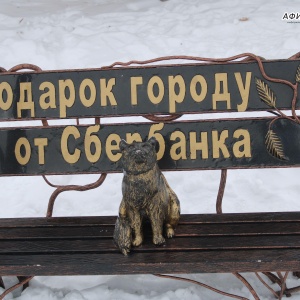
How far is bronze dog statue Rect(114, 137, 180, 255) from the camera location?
2.03 metres

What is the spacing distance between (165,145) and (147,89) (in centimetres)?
33

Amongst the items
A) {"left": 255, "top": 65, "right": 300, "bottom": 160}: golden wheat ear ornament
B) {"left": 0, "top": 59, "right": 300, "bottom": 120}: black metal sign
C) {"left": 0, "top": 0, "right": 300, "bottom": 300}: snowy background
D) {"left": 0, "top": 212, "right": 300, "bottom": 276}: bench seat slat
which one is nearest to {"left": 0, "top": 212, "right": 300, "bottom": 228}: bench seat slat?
{"left": 0, "top": 212, "right": 300, "bottom": 276}: bench seat slat

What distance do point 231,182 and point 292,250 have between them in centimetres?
138

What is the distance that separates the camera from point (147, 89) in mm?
2570

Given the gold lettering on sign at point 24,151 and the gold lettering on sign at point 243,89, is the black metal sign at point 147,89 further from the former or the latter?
the gold lettering on sign at point 24,151

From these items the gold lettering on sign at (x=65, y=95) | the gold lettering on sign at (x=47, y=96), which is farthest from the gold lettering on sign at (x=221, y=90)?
the gold lettering on sign at (x=47, y=96)

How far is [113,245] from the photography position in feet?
7.14

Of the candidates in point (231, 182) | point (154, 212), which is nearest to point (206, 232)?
point (154, 212)

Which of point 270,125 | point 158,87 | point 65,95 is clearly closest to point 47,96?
point 65,95

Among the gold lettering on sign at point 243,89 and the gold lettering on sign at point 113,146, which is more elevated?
the gold lettering on sign at point 243,89

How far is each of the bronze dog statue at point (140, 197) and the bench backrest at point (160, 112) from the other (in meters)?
0.46

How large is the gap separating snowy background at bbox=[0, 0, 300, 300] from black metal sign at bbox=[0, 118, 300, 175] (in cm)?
70

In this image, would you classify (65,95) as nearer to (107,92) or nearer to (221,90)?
(107,92)

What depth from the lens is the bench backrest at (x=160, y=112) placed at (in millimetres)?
2520
